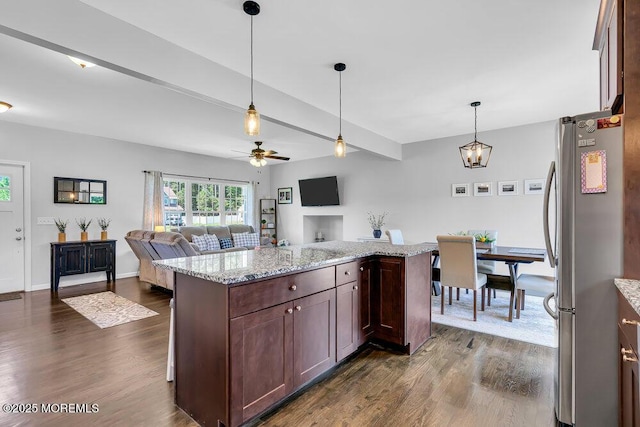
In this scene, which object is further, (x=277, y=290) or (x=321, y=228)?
(x=321, y=228)

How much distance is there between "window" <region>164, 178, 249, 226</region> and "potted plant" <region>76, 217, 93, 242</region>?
1.49m

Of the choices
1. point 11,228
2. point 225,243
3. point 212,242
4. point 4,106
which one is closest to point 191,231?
point 212,242

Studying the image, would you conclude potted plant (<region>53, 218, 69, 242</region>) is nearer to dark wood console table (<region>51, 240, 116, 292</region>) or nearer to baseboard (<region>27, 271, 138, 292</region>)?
dark wood console table (<region>51, 240, 116, 292</region>)

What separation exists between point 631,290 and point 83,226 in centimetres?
693

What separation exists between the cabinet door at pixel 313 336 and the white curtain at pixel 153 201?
5.36 meters

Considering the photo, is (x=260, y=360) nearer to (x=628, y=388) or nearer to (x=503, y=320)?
(x=628, y=388)

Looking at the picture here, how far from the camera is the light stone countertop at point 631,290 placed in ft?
3.79

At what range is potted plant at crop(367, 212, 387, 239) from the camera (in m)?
6.62

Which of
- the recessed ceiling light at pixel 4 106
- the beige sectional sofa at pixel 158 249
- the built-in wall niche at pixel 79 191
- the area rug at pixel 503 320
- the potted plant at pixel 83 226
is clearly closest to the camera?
the area rug at pixel 503 320

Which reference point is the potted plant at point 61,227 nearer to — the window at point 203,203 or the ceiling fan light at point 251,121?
the window at point 203,203

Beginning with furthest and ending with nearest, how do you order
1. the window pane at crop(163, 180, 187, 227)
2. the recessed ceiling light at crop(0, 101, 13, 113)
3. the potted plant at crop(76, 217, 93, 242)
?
1. the window pane at crop(163, 180, 187, 227)
2. the potted plant at crop(76, 217, 93, 242)
3. the recessed ceiling light at crop(0, 101, 13, 113)

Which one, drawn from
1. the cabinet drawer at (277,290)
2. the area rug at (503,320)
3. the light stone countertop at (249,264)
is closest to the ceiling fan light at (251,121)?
the light stone countertop at (249,264)

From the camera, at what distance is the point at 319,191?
780cm

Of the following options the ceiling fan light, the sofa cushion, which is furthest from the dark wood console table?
the ceiling fan light
